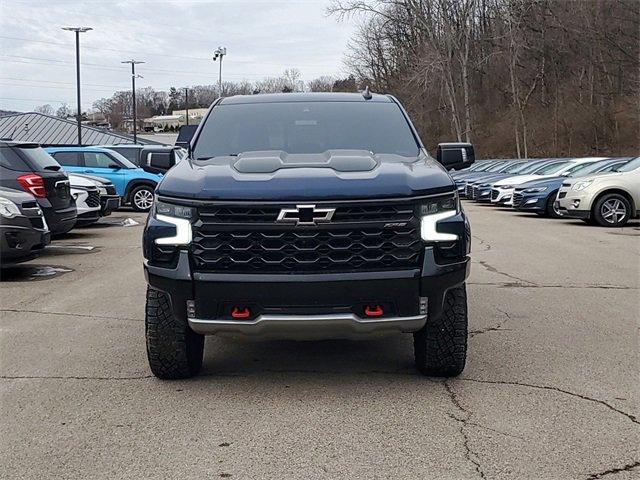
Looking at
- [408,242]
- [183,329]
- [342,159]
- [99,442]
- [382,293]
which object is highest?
[342,159]

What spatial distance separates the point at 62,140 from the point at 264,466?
2479 inches

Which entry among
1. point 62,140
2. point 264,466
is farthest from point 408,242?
point 62,140

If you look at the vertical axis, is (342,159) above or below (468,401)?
above

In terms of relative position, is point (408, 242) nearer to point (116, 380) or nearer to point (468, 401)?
point (468, 401)

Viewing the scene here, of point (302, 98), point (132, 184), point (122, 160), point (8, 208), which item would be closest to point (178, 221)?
point (302, 98)

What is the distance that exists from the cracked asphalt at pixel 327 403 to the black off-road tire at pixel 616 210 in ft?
27.9

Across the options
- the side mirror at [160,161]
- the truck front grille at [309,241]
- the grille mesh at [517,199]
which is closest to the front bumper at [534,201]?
the grille mesh at [517,199]

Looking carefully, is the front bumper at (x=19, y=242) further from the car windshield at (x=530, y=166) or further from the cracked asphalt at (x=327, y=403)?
the car windshield at (x=530, y=166)

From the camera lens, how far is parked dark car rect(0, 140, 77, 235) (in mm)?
10492

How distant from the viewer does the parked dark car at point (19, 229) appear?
29.0 feet

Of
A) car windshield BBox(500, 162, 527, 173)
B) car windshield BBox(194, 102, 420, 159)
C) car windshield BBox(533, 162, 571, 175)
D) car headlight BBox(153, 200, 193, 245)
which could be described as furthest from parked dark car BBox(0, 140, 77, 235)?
car windshield BBox(500, 162, 527, 173)

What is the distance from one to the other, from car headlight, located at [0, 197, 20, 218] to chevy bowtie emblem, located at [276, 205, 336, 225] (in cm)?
580

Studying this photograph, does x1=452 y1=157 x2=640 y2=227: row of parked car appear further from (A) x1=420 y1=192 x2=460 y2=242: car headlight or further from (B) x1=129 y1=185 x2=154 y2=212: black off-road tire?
(B) x1=129 y1=185 x2=154 y2=212: black off-road tire

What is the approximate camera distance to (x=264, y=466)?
3562 millimetres
